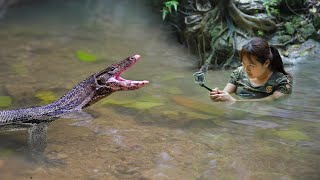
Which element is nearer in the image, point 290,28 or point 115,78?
point 115,78

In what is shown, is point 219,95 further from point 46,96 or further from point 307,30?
point 307,30

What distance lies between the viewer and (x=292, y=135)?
187 inches

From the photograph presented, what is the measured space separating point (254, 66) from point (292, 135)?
93cm

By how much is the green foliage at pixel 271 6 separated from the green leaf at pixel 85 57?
139 inches

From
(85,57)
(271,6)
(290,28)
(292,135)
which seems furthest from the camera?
(271,6)

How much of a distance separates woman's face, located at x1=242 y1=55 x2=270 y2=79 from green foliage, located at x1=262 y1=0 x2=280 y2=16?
12.1 feet

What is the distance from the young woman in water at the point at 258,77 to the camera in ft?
16.7

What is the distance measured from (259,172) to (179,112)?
186cm

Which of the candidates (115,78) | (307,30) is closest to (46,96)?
(115,78)

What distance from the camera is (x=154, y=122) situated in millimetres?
5230

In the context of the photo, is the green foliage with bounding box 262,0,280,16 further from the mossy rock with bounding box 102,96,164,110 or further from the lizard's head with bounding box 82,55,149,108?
the lizard's head with bounding box 82,55,149,108

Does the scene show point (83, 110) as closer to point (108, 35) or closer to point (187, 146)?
point (187, 146)

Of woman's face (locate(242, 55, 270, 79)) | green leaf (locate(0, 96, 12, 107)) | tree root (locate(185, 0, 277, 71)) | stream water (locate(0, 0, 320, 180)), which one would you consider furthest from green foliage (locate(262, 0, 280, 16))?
→ green leaf (locate(0, 96, 12, 107))

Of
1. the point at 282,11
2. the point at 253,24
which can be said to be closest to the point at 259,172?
the point at 253,24
